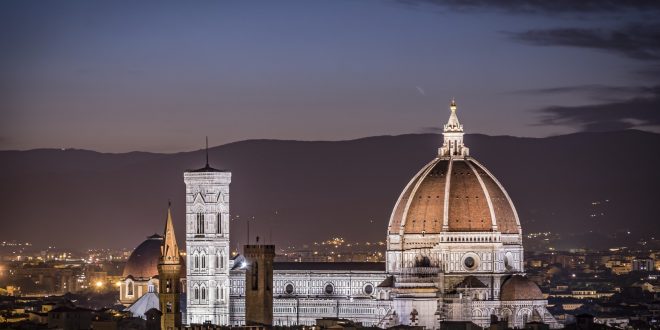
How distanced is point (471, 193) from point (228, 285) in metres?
13.9

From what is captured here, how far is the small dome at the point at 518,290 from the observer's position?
128125 mm

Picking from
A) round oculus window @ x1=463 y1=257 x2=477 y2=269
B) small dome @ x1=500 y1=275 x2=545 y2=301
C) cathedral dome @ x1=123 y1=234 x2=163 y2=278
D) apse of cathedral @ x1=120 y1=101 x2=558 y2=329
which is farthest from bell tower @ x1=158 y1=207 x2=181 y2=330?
cathedral dome @ x1=123 y1=234 x2=163 y2=278

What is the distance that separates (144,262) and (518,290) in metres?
34.5

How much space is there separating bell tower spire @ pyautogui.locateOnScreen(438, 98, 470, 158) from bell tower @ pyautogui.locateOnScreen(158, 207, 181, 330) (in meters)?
16.7

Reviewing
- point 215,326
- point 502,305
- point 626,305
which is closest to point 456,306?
point 502,305

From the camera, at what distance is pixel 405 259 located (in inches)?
5182

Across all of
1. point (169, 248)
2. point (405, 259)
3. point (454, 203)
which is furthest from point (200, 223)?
point (454, 203)

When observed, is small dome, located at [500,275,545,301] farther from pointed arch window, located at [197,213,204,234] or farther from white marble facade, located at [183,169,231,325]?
pointed arch window, located at [197,213,204,234]

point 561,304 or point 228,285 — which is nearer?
point 228,285

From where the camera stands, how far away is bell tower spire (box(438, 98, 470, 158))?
135 meters

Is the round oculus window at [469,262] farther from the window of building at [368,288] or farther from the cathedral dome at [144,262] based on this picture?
the cathedral dome at [144,262]

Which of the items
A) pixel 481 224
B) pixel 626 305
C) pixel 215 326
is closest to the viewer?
pixel 215 326

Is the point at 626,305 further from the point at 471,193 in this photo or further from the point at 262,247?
the point at 262,247

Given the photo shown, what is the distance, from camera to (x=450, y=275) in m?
130
